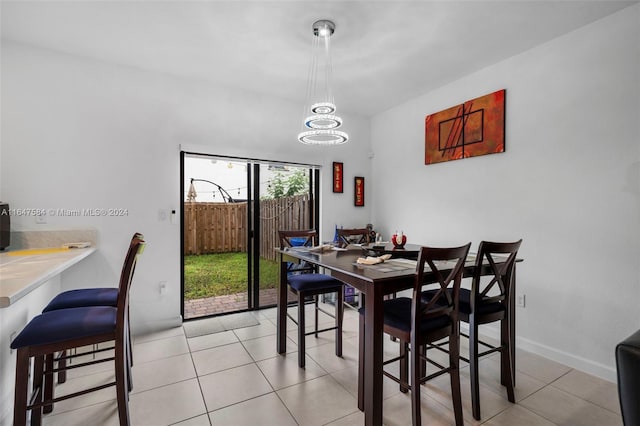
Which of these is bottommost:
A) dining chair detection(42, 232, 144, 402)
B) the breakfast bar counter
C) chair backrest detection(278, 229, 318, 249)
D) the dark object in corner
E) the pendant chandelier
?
dining chair detection(42, 232, 144, 402)

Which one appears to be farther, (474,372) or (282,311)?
(282,311)

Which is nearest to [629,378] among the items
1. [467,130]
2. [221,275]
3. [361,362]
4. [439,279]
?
[439,279]

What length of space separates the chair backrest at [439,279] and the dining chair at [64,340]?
1645 mm

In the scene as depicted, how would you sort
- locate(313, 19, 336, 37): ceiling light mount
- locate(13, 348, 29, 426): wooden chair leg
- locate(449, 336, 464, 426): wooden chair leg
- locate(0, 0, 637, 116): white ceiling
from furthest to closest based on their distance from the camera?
locate(313, 19, 336, 37): ceiling light mount
locate(0, 0, 637, 116): white ceiling
locate(449, 336, 464, 426): wooden chair leg
locate(13, 348, 29, 426): wooden chair leg

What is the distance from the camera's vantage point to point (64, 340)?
1.53 metres

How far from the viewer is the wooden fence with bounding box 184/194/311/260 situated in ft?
12.0

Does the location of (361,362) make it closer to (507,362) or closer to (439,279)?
(439,279)

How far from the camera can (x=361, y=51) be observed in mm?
2854

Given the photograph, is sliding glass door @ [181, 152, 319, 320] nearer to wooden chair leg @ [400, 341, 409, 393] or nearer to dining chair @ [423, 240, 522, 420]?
wooden chair leg @ [400, 341, 409, 393]

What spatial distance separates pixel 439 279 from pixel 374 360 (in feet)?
1.98

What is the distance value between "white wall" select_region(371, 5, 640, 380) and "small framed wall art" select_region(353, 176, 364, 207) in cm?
157

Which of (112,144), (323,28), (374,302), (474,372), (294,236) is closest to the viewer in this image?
(374,302)

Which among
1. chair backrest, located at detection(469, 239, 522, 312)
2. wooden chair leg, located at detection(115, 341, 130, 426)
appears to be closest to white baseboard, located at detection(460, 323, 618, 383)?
chair backrest, located at detection(469, 239, 522, 312)

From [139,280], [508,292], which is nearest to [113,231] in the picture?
[139,280]
